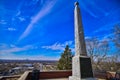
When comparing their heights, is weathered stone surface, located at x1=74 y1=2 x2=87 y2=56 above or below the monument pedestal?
above

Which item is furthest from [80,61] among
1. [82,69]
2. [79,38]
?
[79,38]

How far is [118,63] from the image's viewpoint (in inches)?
533

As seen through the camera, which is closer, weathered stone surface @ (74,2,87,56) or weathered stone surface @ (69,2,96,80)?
weathered stone surface @ (69,2,96,80)

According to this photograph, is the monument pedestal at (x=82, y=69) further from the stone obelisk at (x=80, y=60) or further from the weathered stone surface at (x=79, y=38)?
the weathered stone surface at (x=79, y=38)

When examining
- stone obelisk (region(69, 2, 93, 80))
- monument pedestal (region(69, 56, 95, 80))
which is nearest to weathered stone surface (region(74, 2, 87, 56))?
stone obelisk (region(69, 2, 93, 80))

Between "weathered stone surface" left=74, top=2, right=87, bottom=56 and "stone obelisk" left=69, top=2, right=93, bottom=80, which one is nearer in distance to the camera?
"stone obelisk" left=69, top=2, right=93, bottom=80

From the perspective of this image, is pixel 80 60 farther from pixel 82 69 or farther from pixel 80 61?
pixel 82 69

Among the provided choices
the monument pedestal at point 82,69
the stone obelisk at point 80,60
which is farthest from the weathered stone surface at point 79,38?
the monument pedestal at point 82,69

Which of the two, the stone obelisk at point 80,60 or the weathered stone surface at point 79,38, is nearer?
the stone obelisk at point 80,60

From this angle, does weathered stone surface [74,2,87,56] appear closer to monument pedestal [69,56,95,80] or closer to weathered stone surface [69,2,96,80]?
weathered stone surface [69,2,96,80]

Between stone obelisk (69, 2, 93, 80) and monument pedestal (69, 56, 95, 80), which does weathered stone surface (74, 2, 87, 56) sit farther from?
monument pedestal (69, 56, 95, 80)

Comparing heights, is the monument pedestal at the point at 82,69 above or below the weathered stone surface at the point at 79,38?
below

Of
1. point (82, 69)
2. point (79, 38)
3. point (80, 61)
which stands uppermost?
point (79, 38)

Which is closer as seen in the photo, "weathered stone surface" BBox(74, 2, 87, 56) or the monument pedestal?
the monument pedestal
